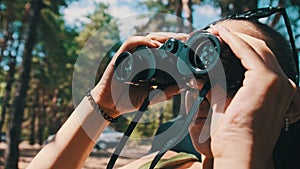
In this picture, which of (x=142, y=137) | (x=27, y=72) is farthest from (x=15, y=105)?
(x=142, y=137)

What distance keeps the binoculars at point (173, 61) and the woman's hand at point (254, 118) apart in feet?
0.24

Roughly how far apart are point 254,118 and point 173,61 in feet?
0.93

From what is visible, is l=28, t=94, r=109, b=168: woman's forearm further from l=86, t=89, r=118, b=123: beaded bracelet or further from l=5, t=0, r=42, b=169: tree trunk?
l=5, t=0, r=42, b=169: tree trunk

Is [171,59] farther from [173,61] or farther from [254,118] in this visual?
[254,118]

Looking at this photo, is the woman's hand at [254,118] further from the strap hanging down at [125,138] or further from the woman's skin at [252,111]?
the strap hanging down at [125,138]

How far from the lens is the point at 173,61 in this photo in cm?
102

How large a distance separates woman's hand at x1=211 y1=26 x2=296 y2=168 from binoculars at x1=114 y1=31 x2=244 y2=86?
73mm

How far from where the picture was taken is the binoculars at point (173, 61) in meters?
0.89

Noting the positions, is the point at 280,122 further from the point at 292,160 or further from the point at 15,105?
the point at 15,105

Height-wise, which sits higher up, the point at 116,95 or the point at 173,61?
the point at 173,61

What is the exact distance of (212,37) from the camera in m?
0.89

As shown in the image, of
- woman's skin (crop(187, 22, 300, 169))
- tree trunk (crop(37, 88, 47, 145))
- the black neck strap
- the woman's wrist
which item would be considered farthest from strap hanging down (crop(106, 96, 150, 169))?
tree trunk (crop(37, 88, 47, 145))

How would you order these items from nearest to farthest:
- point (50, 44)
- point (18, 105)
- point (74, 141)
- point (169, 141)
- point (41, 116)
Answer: point (169, 141)
point (74, 141)
point (18, 105)
point (50, 44)
point (41, 116)

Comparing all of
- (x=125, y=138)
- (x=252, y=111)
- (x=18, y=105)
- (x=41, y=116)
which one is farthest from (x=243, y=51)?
(x=41, y=116)
